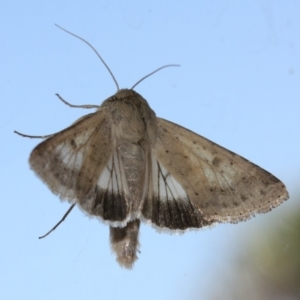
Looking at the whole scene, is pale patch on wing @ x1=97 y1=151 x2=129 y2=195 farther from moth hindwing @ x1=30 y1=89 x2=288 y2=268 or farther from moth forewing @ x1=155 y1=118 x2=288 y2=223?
moth forewing @ x1=155 y1=118 x2=288 y2=223

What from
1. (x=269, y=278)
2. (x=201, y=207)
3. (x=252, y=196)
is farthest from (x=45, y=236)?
(x=269, y=278)

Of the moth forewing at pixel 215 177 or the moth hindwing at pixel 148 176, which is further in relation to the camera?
the moth forewing at pixel 215 177

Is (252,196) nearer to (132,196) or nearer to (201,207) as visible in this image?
(201,207)

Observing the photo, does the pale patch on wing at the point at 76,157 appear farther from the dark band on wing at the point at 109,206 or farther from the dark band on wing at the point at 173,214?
the dark band on wing at the point at 173,214

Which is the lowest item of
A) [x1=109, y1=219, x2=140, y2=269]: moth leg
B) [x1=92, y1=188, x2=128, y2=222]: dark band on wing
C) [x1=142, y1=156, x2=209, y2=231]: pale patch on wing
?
[x1=109, y1=219, x2=140, y2=269]: moth leg

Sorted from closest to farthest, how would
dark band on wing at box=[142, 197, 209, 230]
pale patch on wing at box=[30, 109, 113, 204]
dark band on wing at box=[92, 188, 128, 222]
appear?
pale patch on wing at box=[30, 109, 113, 204]
dark band on wing at box=[92, 188, 128, 222]
dark band on wing at box=[142, 197, 209, 230]

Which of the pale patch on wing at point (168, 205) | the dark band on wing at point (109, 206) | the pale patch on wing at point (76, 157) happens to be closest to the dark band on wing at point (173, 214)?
the pale patch on wing at point (168, 205)

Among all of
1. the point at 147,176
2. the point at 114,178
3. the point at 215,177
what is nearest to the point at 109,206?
the point at 114,178

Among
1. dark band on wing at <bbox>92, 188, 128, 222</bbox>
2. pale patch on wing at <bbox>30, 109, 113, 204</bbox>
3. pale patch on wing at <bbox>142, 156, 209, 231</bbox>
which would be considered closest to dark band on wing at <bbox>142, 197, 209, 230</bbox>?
pale patch on wing at <bbox>142, 156, 209, 231</bbox>

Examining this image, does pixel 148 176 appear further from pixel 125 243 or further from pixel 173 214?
pixel 125 243
